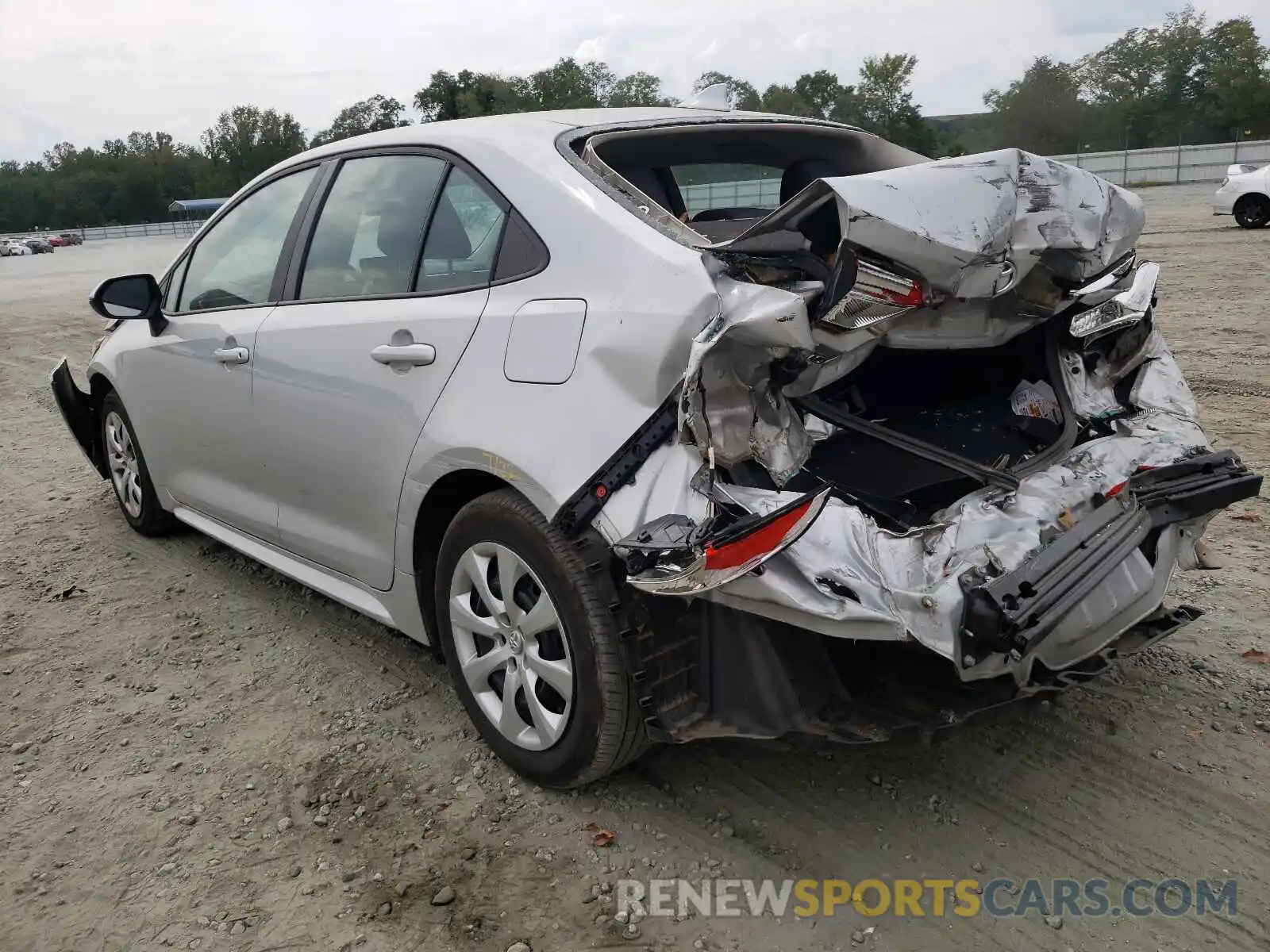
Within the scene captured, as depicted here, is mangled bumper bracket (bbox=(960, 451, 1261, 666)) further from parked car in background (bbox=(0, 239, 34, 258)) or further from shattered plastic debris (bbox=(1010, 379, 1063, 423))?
parked car in background (bbox=(0, 239, 34, 258))

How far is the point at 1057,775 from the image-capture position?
2715mm

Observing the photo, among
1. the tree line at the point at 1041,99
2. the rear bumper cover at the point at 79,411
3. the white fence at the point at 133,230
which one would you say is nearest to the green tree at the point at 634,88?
the tree line at the point at 1041,99

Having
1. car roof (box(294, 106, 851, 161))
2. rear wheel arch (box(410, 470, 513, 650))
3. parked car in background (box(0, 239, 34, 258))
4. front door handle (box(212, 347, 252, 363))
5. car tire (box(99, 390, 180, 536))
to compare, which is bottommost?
parked car in background (box(0, 239, 34, 258))

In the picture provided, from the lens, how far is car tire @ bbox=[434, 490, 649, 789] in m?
2.42

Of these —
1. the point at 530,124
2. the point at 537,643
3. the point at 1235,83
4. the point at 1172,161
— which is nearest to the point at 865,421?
the point at 537,643

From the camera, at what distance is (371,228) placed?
325cm

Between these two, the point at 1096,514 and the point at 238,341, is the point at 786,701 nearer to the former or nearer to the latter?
the point at 1096,514

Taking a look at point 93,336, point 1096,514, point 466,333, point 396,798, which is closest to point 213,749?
point 396,798

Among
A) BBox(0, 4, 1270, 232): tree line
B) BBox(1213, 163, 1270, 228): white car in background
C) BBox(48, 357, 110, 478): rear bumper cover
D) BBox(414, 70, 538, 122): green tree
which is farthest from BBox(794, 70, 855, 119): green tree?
BBox(48, 357, 110, 478): rear bumper cover

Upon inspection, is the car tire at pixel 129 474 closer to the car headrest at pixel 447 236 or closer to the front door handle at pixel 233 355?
the front door handle at pixel 233 355

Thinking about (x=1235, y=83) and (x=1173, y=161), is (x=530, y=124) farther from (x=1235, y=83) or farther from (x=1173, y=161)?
(x=1235, y=83)

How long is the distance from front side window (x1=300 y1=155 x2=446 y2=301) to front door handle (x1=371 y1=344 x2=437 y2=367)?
0.22m

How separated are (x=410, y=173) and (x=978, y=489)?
1958mm

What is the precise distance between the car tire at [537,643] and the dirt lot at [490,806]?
18cm
